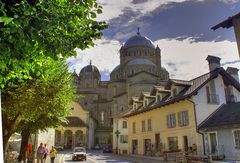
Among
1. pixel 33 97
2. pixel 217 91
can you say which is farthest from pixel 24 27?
pixel 217 91

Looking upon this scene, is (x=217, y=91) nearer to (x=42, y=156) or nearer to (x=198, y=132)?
(x=198, y=132)

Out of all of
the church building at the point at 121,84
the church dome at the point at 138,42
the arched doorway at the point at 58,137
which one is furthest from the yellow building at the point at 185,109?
the church dome at the point at 138,42

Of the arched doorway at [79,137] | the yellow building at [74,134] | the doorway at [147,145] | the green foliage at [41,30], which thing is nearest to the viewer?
the green foliage at [41,30]

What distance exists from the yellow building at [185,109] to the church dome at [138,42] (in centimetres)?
4532

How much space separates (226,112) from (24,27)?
23.4 metres

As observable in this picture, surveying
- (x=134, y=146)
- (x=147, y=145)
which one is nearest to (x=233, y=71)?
(x=147, y=145)

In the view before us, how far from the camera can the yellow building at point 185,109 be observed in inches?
1019

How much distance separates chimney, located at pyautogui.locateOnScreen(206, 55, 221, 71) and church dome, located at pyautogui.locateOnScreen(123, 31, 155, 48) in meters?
48.4

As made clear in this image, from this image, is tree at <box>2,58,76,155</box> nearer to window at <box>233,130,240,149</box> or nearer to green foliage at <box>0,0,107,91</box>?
green foliage at <box>0,0,107,91</box>

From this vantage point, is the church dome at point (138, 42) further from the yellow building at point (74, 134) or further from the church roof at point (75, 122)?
the church roof at point (75, 122)

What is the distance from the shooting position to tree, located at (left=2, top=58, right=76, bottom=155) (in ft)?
43.1

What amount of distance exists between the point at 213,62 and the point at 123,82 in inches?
1774

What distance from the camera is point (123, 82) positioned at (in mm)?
74562

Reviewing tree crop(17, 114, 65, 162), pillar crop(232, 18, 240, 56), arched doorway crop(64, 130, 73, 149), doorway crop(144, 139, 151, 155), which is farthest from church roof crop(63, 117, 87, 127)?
pillar crop(232, 18, 240, 56)
